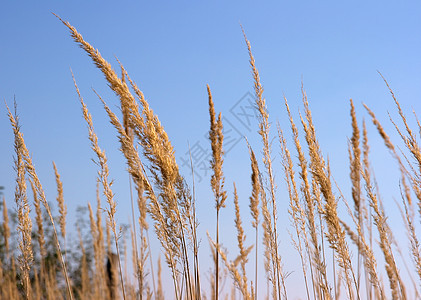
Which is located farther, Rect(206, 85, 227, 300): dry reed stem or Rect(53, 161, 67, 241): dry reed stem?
Rect(53, 161, 67, 241): dry reed stem

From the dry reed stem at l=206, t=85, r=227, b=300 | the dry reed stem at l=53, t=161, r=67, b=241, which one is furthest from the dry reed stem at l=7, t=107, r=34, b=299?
the dry reed stem at l=206, t=85, r=227, b=300

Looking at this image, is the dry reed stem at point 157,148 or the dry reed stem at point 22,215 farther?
the dry reed stem at point 22,215

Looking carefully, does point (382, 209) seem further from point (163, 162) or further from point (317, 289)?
point (163, 162)

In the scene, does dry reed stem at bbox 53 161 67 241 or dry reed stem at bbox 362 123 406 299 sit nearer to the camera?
dry reed stem at bbox 362 123 406 299

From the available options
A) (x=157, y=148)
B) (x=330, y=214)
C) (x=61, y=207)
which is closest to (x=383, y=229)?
(x=330, y=214)

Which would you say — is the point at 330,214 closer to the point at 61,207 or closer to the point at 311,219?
the point at 311,219

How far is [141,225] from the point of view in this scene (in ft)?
10.4

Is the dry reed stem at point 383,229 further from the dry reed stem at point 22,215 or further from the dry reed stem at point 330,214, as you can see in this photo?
the dry reed stem at point 22,215

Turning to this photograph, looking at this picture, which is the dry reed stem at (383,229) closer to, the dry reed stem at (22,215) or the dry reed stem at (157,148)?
the dry reed stem at (157,148)

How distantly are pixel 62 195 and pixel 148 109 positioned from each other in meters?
1.58

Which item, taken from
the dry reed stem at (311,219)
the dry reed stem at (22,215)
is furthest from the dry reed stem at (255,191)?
the dry reed stem at (22,215)

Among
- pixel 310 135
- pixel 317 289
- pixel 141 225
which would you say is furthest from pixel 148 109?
pixel 317 289

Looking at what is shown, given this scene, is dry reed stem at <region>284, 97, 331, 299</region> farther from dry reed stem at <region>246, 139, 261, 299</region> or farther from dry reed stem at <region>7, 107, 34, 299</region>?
dry reed stem at <region>7, 107, 34, 299</region>

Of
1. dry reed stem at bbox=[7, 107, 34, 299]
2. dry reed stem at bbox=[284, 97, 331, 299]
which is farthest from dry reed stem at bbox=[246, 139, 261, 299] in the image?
dry reed stem at bbox=[7, 107, 34, 299]
